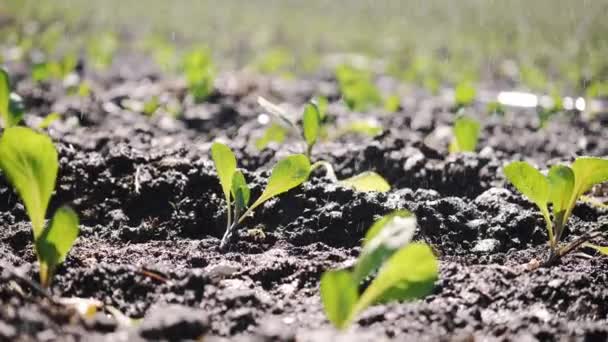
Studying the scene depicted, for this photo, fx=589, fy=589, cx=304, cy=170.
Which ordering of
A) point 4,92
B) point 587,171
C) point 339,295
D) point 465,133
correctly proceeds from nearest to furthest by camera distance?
point 339,295 → point 587,171 → point 4,92 → point 465,133

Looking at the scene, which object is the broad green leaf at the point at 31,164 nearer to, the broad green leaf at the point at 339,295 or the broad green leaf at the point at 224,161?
the broad green leaf at the point at 224,161

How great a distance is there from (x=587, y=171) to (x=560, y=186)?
2.8 inches

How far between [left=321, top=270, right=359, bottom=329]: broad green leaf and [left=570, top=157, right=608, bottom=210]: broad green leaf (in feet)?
2.42

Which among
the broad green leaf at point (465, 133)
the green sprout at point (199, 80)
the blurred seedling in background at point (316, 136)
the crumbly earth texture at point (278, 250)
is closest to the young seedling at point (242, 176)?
the crumbly earth texture at point (278, 250)

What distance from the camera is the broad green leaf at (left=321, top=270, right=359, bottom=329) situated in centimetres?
98

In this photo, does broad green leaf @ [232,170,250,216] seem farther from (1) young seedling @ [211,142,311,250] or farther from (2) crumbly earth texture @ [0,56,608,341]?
(2) crumbly earth texture @ [0,56,608,341]

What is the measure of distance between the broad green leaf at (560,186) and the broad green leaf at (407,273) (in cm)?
55

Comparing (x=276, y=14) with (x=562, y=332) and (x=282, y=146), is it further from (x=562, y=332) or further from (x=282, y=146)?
(x=562, y=332)

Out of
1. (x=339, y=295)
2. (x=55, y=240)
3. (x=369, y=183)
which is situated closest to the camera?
(x=339, y=295)

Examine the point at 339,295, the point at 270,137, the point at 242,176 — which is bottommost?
the point at 339,295

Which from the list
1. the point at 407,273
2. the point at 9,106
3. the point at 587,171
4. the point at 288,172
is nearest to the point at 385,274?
the point at 407,273

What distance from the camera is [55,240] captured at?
1.17m

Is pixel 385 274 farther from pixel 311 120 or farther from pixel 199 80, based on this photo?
pixel 199 80

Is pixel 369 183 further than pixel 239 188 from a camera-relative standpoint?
Yes
